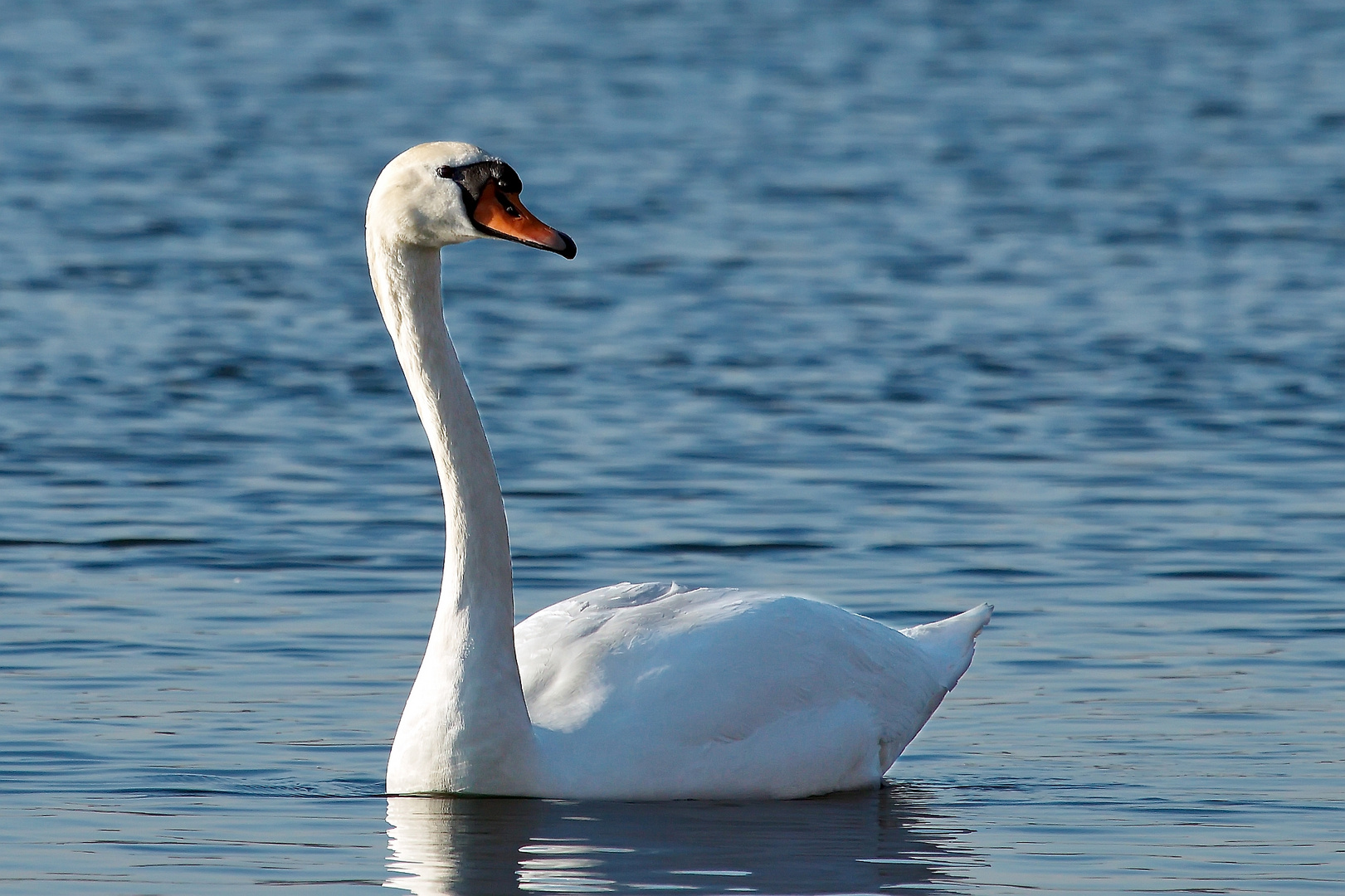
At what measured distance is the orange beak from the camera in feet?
24.9

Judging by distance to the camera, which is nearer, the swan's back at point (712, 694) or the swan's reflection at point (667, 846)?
the swan's reflection at point (667, 846)

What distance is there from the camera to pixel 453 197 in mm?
7680

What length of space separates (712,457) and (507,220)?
636 cm

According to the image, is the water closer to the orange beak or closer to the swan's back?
the swan's back

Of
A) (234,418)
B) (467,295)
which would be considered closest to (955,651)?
(234,418)

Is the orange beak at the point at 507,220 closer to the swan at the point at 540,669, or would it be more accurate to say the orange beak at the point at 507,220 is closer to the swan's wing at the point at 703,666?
the swan at the point at 540,669

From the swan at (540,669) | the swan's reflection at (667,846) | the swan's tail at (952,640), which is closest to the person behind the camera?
the swan's reflection at (667,846)

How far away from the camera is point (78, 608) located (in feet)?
35.2

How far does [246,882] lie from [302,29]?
113 feet

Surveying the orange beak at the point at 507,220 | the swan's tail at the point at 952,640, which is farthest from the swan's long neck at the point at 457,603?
the swan's tail at the point at 952,640

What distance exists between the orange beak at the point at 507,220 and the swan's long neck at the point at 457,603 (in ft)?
1.03

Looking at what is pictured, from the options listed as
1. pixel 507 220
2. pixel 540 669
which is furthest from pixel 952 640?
pixel 507 220

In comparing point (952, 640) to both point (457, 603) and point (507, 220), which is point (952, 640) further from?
point (507, 220)

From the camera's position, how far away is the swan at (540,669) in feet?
25.5
